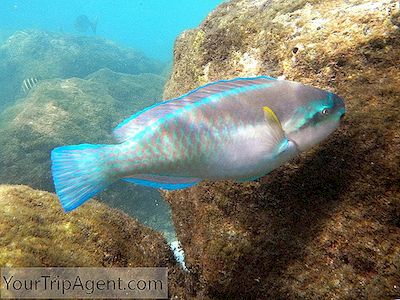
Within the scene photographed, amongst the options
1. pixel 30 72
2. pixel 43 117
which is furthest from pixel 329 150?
pixel 30 72

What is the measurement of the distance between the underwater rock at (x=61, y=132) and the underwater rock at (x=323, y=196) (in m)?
7.09

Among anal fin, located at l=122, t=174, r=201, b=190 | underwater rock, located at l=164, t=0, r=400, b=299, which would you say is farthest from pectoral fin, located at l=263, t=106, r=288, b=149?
underwater rock, located at l=164, t=0, r=400, b=299

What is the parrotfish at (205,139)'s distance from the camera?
72.4 inches

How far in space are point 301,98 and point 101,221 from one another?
2123 mm

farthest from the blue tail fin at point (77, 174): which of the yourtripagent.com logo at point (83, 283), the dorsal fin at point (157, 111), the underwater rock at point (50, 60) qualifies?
the underwater rock at point (50, 60)

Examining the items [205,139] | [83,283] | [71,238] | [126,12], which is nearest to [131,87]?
[71,238]

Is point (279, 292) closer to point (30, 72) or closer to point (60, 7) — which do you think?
point (30, 72)

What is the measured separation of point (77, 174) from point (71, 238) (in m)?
1.08

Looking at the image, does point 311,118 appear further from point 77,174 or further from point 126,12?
point 126,12

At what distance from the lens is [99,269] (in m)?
2.47

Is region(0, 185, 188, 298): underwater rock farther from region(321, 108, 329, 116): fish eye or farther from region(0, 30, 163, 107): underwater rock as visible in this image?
region(0, 30, 163, 107): underwater rock

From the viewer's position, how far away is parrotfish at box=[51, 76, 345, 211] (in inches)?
72.4

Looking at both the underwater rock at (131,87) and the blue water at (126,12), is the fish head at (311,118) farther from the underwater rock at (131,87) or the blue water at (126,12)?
the blue water at (126,12)

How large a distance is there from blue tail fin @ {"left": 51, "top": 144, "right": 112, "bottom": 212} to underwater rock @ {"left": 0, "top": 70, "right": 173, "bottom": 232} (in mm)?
7575
